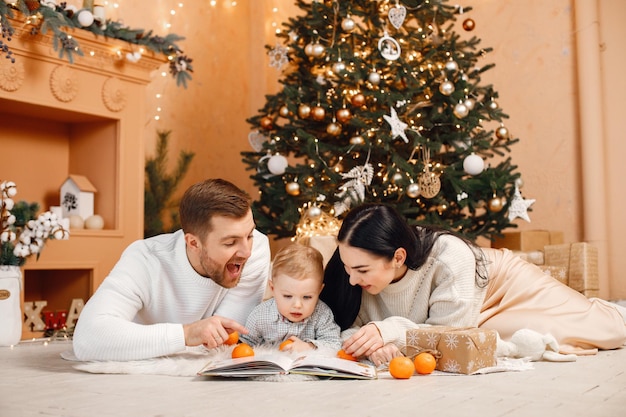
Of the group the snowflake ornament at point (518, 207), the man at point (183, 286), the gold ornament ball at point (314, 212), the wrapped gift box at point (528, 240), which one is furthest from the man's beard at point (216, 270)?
Answer: the wrapped gift box at point (528, 240)

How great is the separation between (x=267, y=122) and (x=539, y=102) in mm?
1990

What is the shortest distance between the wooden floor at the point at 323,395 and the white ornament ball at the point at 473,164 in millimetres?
1867

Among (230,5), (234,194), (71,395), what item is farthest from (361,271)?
(230,5)

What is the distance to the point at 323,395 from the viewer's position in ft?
5.86

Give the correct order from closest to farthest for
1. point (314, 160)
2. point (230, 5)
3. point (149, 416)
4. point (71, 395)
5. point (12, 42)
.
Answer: point (149, 416) → point (71, 395) → point (12, 42) → point (314, 160) → point (230, 5)

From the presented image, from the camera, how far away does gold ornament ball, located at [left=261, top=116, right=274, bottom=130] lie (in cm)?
445

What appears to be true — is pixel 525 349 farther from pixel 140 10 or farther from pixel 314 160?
pixel 140 10

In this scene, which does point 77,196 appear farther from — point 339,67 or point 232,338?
point 232,338

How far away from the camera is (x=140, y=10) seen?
5133 millimetres

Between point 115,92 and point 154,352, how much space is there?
95.8 inches

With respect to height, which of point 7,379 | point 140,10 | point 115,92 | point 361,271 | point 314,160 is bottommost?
point 7,379

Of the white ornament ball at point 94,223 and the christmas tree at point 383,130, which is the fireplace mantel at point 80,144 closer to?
the white ornament ball at point 94,223

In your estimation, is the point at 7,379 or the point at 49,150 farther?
the point at 49,150

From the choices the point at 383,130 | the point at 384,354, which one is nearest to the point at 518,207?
the point at 383,130
